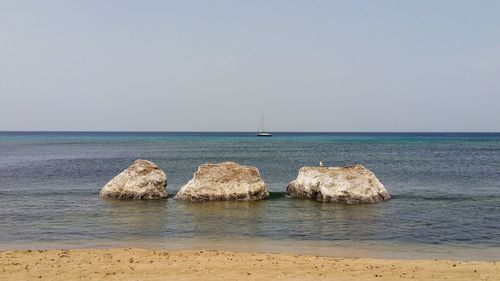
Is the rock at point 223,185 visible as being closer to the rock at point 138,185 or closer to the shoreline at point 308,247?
the rock at point 138,185

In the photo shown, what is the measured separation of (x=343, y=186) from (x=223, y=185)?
8.61 m

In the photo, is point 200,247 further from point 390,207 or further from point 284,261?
point 390,207

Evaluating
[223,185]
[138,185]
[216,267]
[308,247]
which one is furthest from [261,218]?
[138,185]

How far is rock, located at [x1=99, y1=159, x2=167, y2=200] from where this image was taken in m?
36.6

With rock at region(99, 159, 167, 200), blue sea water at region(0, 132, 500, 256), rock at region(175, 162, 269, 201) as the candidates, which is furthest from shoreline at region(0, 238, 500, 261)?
rock at region(99, 159, 167, 200)

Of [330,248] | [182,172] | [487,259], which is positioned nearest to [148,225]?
[330,248]

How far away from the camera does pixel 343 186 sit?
35.1 metres

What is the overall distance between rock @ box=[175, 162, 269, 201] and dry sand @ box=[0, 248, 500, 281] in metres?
15.2

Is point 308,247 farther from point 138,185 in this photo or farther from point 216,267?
point 138,185

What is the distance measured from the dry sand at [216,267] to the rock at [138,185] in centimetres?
1647

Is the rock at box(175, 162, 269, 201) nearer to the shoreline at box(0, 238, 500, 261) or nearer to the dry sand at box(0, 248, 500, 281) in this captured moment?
the shoreline at box(0, 238, 500, 261)

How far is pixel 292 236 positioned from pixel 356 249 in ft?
12.4

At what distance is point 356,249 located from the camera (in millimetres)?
21594

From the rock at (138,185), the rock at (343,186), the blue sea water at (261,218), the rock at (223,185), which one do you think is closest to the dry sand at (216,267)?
the blue sea water at (261,218)
